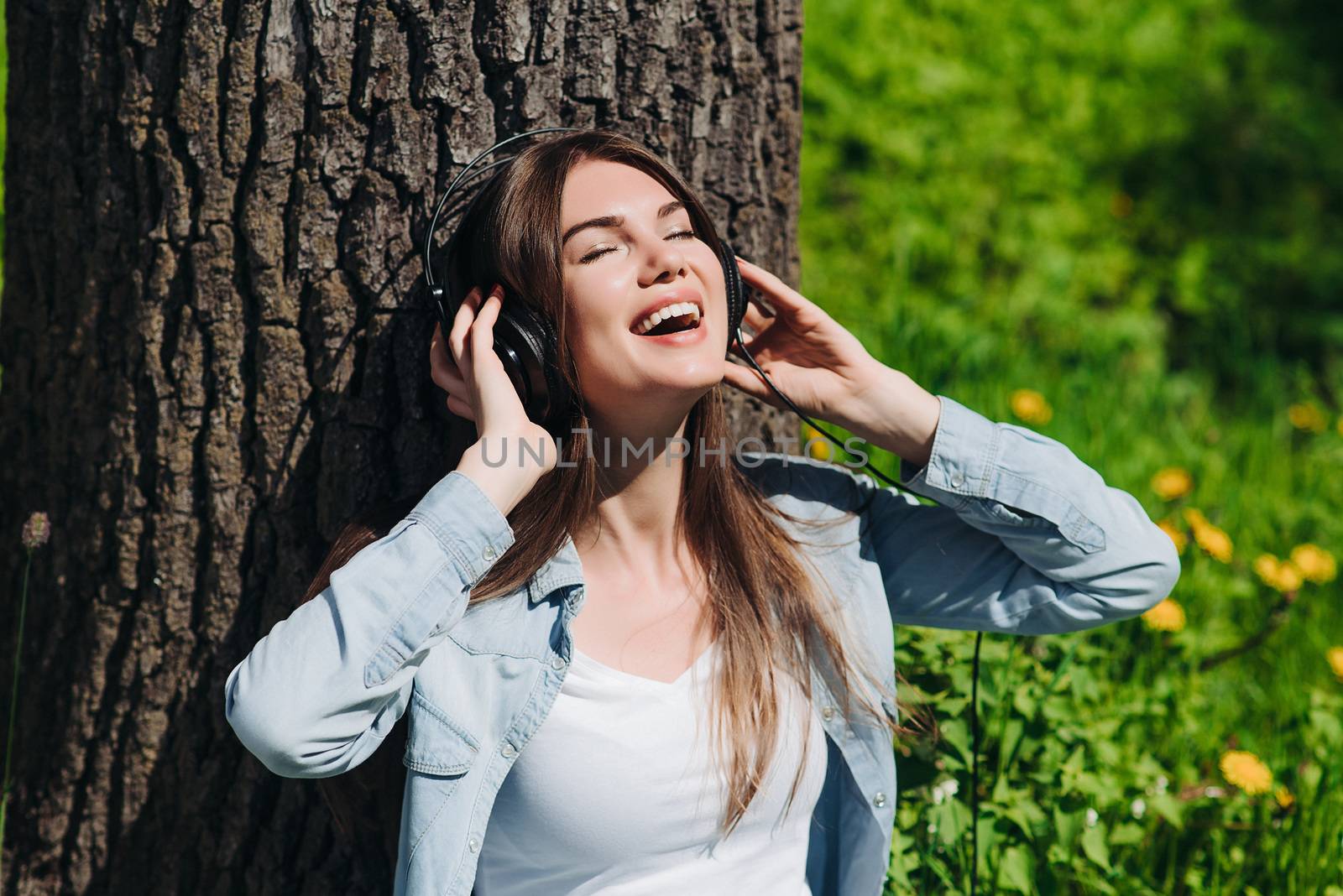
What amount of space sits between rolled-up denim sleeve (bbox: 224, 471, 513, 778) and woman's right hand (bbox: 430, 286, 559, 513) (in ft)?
0.12

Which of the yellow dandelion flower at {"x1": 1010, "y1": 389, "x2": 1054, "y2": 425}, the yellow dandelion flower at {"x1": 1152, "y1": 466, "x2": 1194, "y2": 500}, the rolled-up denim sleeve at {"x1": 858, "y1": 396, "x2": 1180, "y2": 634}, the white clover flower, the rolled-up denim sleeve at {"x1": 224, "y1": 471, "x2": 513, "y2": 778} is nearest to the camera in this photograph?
the rolled-up denim sleeve at {"x1": 224, "y1": 471, "x2": 513, "y2": 778}

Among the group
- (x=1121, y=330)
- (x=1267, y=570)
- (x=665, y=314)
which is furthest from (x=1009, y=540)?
(x=1121, y=330)

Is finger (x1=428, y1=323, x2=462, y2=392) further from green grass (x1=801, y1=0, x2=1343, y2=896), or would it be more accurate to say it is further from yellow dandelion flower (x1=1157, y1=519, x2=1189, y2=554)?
yellow dandelion flower (x1=1157, y1=519, x2=1189, y2=554)

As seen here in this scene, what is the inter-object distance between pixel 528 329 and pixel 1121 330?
375 cm

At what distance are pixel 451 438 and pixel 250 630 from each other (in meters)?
0.53

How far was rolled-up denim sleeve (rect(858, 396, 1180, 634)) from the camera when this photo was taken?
76.9 inches

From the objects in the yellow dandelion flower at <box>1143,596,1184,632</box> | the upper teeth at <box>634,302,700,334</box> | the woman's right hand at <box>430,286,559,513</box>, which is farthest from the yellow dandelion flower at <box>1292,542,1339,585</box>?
the woman's right hand at <box>430,286,559,513</box>

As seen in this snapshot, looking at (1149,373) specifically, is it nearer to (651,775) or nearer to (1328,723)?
(1328,723)

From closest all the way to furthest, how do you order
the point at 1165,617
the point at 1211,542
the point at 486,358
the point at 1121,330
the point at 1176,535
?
1. the point at 486,358
2. the point at 1165,617
3. the point at 1211,542
4. the point at 1176,535
5. the point at 1121,330

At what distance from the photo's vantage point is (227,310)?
2066mm

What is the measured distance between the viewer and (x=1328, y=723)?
8.31 feet

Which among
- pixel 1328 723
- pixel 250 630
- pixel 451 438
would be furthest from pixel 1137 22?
pixel 250 630

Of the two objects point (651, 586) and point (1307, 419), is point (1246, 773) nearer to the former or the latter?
point (651, 586)

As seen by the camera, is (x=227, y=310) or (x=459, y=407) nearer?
(x=459, y=407)
